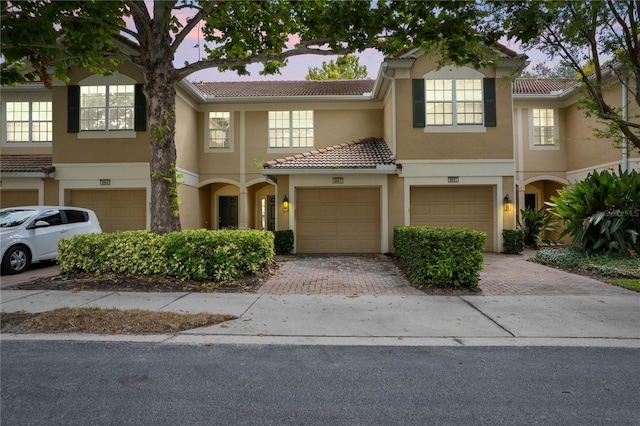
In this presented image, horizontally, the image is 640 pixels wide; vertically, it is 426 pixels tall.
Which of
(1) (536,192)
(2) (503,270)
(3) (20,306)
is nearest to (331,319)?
(3) (20,306)

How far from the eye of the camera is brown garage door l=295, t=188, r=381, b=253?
43.2ft

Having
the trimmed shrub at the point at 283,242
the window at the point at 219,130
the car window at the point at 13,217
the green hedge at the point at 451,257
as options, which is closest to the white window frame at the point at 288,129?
the window at the point at 219,130

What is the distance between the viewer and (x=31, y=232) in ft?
30.8

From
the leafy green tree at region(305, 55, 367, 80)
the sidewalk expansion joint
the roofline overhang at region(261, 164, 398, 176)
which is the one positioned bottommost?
the sidewalk expansion joint

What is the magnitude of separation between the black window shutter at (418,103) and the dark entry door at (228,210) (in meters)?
9.12

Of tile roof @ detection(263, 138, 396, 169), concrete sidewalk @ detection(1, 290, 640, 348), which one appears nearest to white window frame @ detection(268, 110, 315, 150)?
tile roof @ detection(263, 138, 396, 169)

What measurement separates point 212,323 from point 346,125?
1189 centimetres

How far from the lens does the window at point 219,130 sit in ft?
51.9

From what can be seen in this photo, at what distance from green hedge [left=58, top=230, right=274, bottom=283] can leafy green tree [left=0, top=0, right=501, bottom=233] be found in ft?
2.70

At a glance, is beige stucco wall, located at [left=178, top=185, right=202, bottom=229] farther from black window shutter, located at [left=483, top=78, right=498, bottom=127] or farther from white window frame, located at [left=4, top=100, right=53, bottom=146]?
black window shutter, located at [left=483, top=78, right=498, bottom=127]

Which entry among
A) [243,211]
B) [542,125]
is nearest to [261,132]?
[243,211]

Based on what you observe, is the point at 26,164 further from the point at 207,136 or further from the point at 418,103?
the point at 418,103

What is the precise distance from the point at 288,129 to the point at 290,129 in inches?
3.5

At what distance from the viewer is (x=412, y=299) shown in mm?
6598
